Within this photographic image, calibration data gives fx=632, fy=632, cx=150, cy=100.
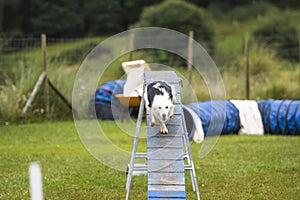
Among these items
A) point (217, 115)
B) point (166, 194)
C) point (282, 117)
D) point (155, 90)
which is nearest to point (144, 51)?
point (282, 117)

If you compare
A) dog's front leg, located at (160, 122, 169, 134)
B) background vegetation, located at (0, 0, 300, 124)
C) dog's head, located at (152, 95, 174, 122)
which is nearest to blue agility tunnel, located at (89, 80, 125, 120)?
background vegetation, located at (0, 0, 300, 124)

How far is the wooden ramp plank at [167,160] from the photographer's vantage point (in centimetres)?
593

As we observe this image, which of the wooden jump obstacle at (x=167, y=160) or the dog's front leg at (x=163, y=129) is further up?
the dog's front leg at (x=163, y=129)

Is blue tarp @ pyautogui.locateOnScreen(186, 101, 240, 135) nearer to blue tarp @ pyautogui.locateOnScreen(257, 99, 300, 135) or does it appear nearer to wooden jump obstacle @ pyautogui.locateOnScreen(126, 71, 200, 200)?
blue tarp @ pyautogui.locateOnScreen(257, 99, 300, 135)

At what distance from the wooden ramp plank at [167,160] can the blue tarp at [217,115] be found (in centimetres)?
328

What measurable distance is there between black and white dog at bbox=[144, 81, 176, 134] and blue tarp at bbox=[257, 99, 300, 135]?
575cm

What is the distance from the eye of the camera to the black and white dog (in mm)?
6082

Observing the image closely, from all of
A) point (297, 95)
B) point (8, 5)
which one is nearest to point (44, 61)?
point (297, 95)

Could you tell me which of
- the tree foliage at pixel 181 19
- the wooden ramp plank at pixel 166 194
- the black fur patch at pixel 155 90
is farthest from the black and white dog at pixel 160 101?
the tree foliage at pixel 181 19

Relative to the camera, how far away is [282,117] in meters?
11.6

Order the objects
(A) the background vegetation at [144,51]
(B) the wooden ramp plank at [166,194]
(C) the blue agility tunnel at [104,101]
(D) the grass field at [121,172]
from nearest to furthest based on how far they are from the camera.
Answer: (B) the wooden ramp plank at [166,194]
(D) the grass field at [121,172]
(C) the blue agility tunnel at [104,101]
(A) the background vegetation at [144,51]

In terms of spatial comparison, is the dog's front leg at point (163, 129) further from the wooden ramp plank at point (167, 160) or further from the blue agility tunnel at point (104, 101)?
the blue agility tunnel at point (104, 101)

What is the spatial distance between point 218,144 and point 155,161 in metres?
4.37

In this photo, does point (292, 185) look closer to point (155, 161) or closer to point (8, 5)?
point (155, 161)
